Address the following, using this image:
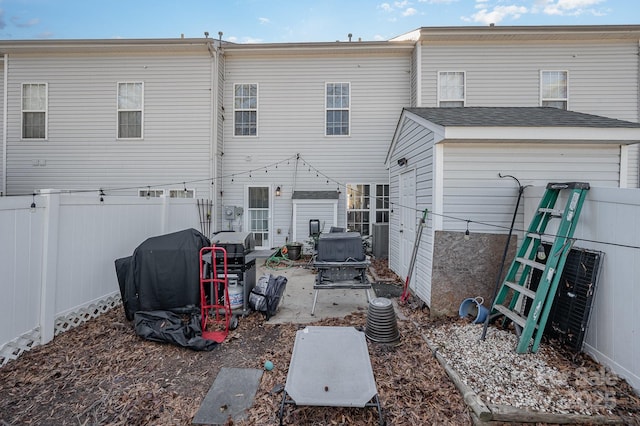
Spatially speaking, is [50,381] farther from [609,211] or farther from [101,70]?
[101,70]

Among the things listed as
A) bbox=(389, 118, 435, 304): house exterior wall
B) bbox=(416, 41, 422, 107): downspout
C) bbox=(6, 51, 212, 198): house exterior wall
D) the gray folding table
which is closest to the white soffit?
bbox=(389, 118, 435, 304): house exterior wall

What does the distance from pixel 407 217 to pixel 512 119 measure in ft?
7.44

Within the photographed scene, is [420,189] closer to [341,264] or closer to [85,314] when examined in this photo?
[341,264]

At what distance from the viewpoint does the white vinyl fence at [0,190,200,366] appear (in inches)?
114

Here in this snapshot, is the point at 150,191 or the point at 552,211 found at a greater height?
the point at 150,191

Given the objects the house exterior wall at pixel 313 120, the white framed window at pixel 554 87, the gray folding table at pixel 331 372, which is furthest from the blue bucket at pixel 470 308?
the white framed window at pixel 554 87

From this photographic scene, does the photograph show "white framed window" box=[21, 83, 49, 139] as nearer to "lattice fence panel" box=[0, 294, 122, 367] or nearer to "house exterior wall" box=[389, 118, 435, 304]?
"lattice fence panel" box=[0, 294, 122, 367]

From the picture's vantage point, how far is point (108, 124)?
9008 mm

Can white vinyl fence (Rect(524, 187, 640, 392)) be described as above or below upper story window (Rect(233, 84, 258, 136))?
below

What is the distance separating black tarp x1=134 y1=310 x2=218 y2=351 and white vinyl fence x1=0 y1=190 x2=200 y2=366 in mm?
889

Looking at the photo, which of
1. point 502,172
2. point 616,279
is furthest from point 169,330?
point 502,172

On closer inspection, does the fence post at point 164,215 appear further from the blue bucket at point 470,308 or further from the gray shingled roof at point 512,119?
the blue bucket at point 470,308

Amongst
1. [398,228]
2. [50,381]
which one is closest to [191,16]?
[398,228]

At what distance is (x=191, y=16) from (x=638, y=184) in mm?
14493
